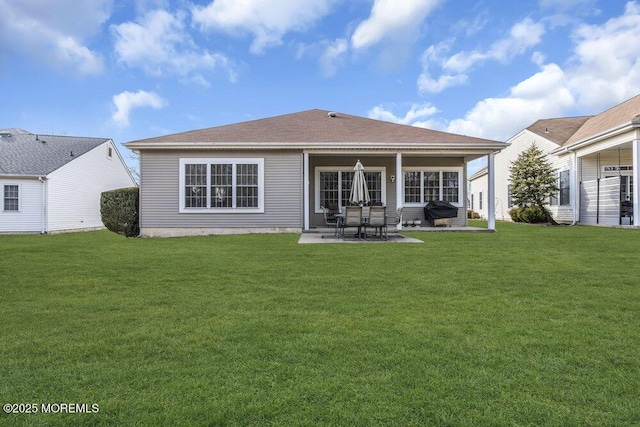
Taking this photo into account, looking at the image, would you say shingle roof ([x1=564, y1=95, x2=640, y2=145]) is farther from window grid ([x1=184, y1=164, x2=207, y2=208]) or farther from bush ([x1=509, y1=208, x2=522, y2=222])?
window grid ([x1=184, y1=164, x2=207, y2=208])

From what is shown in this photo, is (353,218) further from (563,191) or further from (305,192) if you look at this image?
(563,191)

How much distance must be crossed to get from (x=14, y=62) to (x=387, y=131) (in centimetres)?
1748

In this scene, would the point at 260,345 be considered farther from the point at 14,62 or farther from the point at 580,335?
the point at 14,62

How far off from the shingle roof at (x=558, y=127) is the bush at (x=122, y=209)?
1950 centimetres

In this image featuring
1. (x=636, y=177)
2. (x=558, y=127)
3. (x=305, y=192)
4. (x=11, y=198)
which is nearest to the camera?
(x=305, y=192)

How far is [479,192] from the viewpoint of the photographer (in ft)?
90.6

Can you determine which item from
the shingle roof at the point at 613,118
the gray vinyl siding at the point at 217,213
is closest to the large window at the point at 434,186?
the gray vinyl siding at the point at 217,213

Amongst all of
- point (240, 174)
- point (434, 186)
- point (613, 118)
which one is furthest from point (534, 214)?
point (240, 174)

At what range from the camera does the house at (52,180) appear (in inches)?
691

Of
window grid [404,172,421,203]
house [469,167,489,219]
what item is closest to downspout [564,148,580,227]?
window grid [404,172,421,203]

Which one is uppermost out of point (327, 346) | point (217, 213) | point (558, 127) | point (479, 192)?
point (558, 127)

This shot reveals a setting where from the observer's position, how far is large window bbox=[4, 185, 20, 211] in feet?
57.7

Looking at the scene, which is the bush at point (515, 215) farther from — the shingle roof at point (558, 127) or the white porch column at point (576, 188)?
the shingle roof at point (558, 127)

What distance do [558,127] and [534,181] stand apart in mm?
6081
